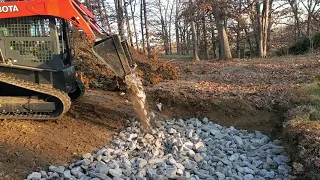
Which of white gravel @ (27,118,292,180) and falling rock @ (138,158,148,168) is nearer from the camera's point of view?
white gravel @ (27,118,292,180)

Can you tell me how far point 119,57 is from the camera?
19.7 ft

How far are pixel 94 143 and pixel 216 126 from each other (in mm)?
2477

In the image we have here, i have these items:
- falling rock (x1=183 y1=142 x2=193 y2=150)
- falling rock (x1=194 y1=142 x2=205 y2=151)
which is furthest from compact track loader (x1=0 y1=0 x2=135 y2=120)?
falling rock (x1=194 y1=142 x2=205 y2=151)

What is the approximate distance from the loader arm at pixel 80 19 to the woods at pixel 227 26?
1180 centimetres

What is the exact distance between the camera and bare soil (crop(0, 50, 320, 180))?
5.35m

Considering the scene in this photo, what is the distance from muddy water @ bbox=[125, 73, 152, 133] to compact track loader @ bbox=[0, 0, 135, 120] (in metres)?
0.19

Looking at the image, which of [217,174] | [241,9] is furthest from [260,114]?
[241,9]

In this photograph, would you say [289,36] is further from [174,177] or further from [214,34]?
[174,177]

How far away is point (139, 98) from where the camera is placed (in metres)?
6.38

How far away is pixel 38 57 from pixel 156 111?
8.71 feet

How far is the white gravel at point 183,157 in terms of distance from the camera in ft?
15.9

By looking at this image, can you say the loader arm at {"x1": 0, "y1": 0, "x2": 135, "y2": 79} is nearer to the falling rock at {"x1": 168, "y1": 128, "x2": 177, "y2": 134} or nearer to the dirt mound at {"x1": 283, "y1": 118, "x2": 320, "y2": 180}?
the falling rock at {"x1": 168, "y1": 128, "x2": 177, "y2": 134}

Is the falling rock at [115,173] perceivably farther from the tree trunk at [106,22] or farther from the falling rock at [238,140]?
the tree trunk at [106,22]

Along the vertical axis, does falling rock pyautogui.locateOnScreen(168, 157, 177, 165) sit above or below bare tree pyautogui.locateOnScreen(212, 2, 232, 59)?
below
